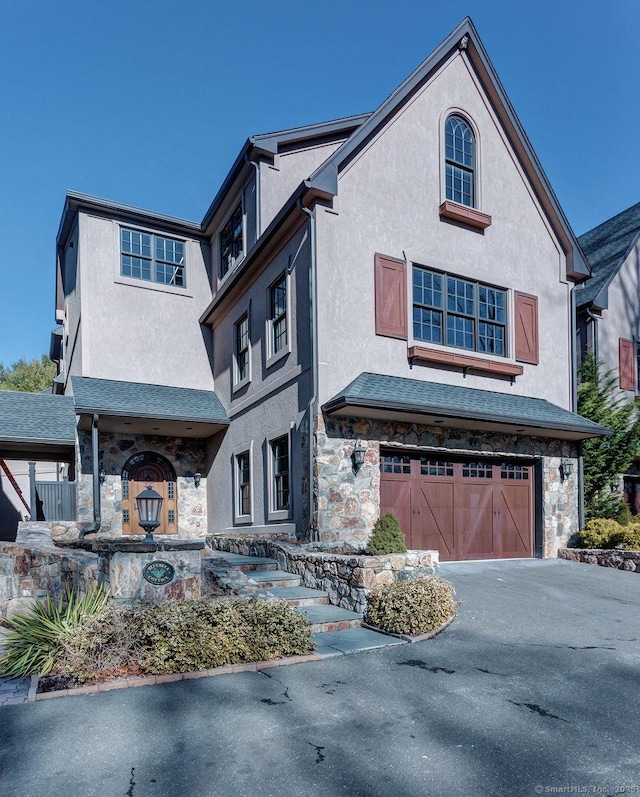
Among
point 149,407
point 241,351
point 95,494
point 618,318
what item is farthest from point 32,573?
point 618,318

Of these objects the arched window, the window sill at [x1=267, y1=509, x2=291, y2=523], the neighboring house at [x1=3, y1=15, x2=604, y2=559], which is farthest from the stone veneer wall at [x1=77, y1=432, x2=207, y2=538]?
the arched window

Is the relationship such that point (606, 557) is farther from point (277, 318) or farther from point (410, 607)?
point (277, 318)

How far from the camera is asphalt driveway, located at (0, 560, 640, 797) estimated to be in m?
3.64

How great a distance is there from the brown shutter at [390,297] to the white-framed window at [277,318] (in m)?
1.94

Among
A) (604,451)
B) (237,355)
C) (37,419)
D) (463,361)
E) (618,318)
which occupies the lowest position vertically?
(604,451)

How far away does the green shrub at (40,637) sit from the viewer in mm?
5711

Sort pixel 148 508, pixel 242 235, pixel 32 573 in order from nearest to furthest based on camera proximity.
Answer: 1. pixel 148 508
2. pixel 32 573
3. pixel 242 235

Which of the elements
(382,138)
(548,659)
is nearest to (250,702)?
(548,659)

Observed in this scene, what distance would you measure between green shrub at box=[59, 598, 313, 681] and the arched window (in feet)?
34.6

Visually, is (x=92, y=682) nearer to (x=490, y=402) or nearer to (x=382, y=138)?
(x=490, y=402)

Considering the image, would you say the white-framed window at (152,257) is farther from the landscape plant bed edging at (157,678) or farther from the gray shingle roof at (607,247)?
the landscape plant bed edging at (157,678)

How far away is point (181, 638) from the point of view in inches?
230

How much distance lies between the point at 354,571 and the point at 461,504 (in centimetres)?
518

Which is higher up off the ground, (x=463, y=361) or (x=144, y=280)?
(x=144, y=280)
